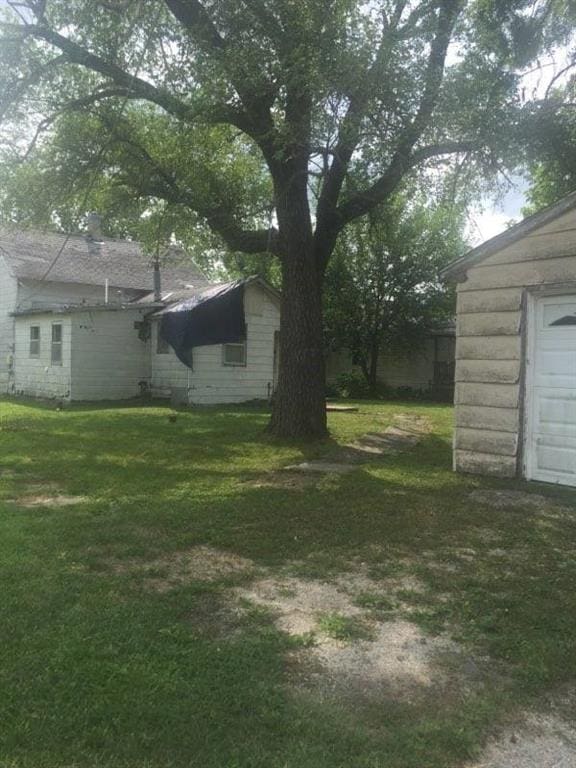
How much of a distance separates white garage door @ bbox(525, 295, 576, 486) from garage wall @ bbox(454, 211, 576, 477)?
14 centimetres

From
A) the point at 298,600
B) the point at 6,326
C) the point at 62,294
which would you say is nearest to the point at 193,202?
the point at 298,600

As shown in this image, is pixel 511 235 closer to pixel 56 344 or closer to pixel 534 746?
pixel 534 746

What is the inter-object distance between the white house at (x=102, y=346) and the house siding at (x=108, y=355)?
1.1 inches

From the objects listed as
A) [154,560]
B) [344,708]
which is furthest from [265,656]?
[154,560]

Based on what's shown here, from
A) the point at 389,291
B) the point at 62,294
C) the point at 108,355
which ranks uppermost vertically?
the point at 389,291

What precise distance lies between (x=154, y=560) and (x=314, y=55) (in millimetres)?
5973

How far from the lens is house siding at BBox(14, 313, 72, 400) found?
58.4 feet

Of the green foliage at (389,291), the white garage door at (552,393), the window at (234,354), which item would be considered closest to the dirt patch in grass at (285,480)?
the white garage door at (552,393)

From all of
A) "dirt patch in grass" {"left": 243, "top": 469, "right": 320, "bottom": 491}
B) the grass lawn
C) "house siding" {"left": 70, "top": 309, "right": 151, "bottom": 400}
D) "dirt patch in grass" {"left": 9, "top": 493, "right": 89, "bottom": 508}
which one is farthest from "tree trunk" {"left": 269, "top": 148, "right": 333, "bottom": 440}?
"house siding" {"left": 70, "top": 309, "right": 151, "bottom": 400}

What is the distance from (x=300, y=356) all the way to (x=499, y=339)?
3.96 metres

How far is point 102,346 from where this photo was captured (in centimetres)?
1809

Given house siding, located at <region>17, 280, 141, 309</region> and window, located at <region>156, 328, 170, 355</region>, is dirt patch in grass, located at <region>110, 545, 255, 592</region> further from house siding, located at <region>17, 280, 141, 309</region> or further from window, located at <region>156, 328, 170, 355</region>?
house siding, located at <region>17, 280, 141, 309</region>

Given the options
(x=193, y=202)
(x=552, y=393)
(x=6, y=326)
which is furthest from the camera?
(x=6, y=326)

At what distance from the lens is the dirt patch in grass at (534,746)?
7.83 feet
